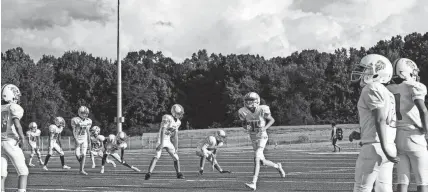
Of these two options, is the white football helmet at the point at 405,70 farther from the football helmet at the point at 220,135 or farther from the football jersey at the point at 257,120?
the football helmet at the point at 220,135

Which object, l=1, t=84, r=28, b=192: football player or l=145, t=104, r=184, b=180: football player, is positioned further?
l=145, t=104, r=184, b=180: football player

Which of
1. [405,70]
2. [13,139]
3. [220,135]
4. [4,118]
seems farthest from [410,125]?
[220,135]

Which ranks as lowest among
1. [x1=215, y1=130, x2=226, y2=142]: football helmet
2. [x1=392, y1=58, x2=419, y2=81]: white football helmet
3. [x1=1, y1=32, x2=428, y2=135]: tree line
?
[x1=215, y1=130, x2=226, y2=142]: football helmet

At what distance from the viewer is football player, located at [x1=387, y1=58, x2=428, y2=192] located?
27.4ft

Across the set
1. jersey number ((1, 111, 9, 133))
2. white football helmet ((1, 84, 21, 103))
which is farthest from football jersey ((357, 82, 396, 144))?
white football helmet ((1, 84, 21, 103))

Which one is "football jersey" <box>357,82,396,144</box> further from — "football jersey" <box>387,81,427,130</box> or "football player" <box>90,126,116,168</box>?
"football player" <box>90,126,116,168</box>

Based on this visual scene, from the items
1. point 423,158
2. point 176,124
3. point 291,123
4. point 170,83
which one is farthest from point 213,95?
point 423,158

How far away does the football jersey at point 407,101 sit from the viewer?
855 centimetres

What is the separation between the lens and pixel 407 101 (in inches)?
341

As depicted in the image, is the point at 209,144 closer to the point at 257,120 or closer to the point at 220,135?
the point at 220,135

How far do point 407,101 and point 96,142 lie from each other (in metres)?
14.3

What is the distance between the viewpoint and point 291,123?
281ft

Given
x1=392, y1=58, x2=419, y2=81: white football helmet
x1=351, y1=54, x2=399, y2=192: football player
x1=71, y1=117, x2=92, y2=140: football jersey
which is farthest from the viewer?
x1=71, y1=117, x2=92, y2=140: football jersey

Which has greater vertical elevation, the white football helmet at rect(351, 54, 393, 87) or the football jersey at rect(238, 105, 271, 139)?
the white football helmet at rect(351, 54, 393, 87)
